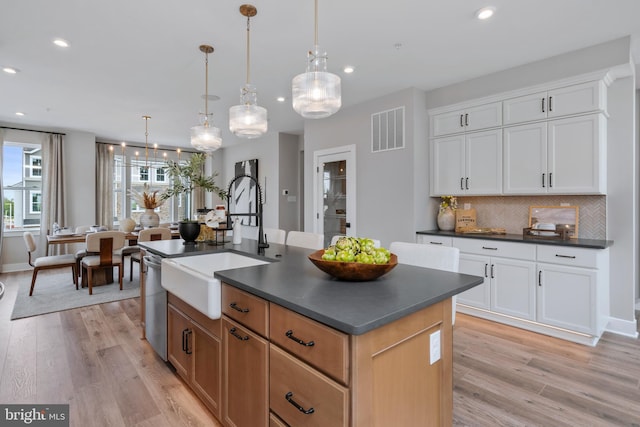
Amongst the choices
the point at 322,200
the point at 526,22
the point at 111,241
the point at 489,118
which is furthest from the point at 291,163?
the point at 526,22

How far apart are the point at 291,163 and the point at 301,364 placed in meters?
5.89

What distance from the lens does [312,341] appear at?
1.13 m

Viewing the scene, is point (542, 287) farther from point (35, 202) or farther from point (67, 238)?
point (35, 202)

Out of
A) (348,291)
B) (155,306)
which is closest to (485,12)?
(348,291)

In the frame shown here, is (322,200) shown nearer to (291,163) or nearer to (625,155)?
(291,163)

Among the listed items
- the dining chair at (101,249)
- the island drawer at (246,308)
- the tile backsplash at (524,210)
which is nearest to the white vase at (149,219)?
the dining chair at (101,249)

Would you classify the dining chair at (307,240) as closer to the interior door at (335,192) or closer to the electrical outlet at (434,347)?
the electrical outlet at (434,347)

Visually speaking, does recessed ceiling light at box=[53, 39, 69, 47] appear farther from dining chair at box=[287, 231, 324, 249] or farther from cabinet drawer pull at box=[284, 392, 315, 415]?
cabinet drawer pull at box=[284, 392, 315, 415]

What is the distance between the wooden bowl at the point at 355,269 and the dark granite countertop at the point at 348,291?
33 mm

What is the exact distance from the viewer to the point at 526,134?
3406 mm

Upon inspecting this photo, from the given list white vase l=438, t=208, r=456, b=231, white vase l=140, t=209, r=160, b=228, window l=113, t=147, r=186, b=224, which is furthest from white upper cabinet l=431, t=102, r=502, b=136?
window l=113, t=147, r=186, b=224

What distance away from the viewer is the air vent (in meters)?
4.17

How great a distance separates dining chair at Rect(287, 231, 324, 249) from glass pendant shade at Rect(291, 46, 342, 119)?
3.78ft

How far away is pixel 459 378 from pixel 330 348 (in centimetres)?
180
